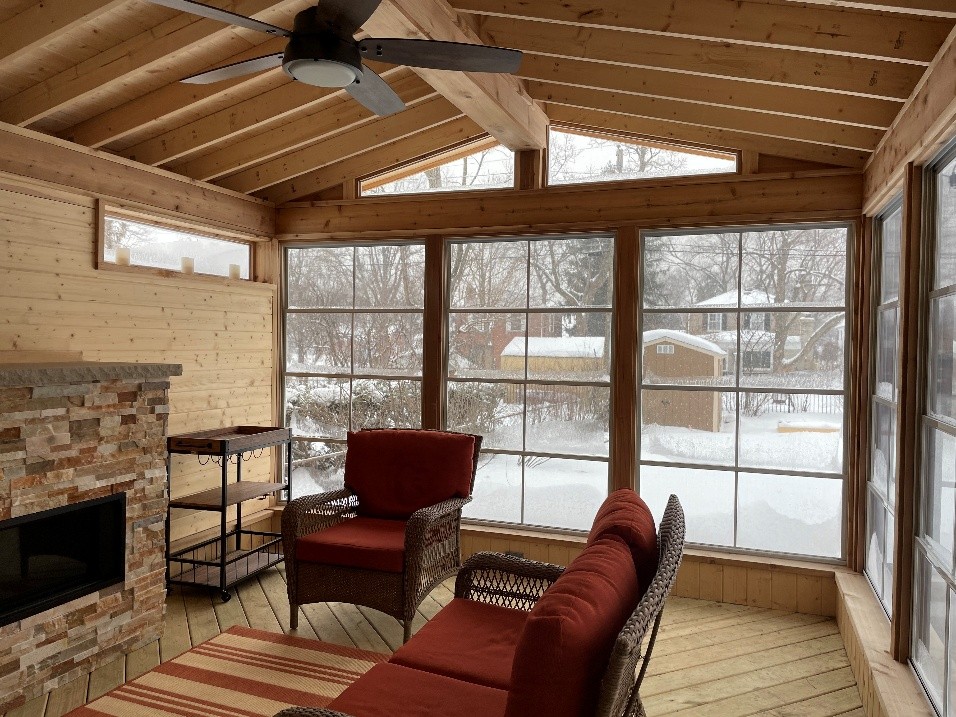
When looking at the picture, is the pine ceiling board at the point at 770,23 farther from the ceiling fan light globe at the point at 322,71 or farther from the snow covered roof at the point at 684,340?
the snow covered roof at the point at 684,340

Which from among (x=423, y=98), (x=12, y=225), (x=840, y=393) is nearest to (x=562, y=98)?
(x=423, y=98)

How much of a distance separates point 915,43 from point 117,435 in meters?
3.60

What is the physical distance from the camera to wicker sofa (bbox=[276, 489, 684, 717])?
1508 mm

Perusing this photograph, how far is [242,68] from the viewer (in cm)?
253

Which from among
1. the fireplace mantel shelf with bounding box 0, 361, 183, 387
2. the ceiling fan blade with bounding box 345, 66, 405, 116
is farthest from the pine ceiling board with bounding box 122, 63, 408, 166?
the fireplace mantel shelf with bounding box 0, 361, 183, 387

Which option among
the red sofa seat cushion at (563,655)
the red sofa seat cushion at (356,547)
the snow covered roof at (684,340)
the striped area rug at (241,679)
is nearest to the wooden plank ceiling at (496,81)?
the snow covered roof at (684,340)

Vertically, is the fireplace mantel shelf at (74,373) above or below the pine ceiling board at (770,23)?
below

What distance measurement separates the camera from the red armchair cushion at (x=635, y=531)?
2111 millimetres

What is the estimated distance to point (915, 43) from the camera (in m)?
2.60

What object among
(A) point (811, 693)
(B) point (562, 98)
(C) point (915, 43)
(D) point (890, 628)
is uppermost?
(B) point (562, 98)

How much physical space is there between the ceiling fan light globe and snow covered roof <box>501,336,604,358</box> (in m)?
2.56

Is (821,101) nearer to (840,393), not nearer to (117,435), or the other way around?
(840,393)

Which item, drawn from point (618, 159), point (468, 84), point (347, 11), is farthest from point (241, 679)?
point (618, 159)

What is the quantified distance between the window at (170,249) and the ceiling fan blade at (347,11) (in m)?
2.48
